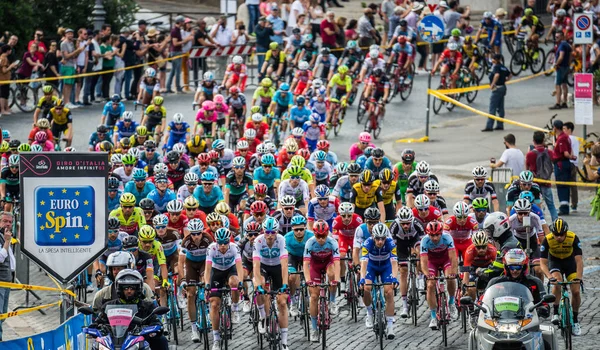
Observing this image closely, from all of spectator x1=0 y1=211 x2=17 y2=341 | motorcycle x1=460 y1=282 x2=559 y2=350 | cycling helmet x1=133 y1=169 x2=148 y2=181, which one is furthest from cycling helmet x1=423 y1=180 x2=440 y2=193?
spectator x1=0 y1=211 x2=17 y2=341

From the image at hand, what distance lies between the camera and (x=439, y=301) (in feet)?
57.3

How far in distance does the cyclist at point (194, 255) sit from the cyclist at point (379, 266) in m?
2.22

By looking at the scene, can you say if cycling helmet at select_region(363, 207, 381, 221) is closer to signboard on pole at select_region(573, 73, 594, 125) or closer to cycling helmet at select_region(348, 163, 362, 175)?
cycling helmet at select_region(348, 163, 362, 175)

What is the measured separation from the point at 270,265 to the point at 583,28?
44.2 feet

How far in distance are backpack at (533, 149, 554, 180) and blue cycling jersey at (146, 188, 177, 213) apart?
6.99 metres

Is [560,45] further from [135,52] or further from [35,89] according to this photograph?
[35,89]

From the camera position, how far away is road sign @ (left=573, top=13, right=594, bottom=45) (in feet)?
91.9

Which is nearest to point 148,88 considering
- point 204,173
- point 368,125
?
point 368,125

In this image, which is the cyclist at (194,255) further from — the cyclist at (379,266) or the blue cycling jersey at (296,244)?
the cyclist at (379,266)

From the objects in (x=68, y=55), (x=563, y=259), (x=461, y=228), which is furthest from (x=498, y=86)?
(x=563, y=259)

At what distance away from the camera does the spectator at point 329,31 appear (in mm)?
36750

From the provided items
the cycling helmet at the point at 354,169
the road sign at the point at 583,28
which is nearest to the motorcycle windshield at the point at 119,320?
the cycling helmet at the point at 354,169

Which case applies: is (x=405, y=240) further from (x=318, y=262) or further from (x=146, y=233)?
(x=146, y=233)

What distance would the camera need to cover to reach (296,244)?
18.0 meters
